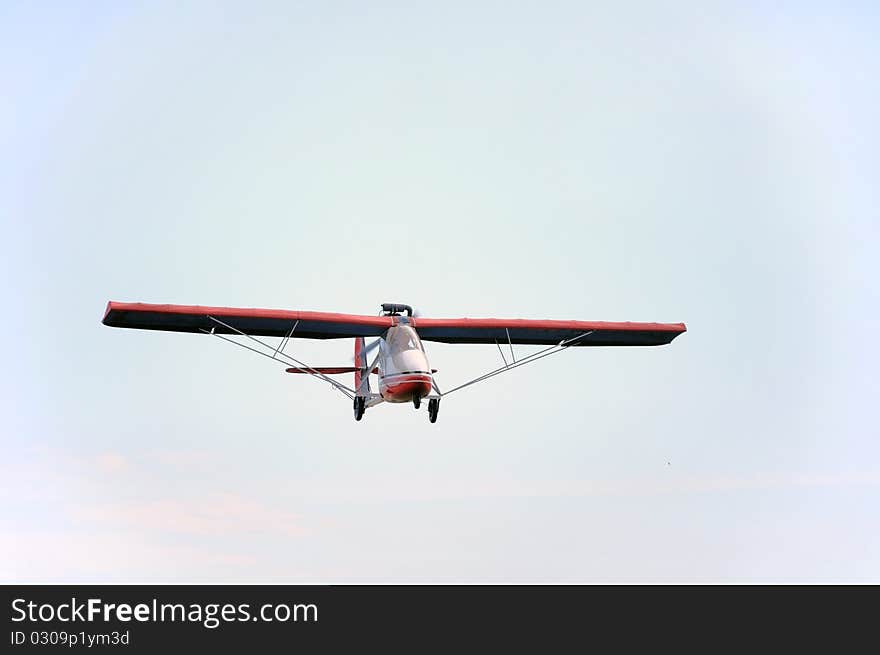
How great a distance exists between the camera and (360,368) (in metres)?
58.0

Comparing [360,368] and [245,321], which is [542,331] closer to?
[360,368]

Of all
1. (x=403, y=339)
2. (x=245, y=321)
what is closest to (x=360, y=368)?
(x=245, y=321)

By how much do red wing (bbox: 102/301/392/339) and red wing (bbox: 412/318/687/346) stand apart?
222cm

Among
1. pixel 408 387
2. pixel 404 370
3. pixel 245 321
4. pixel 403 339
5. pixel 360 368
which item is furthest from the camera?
pixel 360 368

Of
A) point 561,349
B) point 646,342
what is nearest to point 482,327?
point 561,349

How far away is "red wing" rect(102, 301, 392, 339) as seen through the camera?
172 ft

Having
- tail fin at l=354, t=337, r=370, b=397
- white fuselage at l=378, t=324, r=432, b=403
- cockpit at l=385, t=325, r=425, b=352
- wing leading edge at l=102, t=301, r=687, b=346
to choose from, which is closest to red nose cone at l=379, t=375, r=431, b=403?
white fuselage at l=378, t=324, r=432, b=403

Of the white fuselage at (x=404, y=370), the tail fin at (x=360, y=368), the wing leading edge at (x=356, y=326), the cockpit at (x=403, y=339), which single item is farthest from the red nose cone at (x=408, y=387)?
the tail fin at (x=360, y=368)

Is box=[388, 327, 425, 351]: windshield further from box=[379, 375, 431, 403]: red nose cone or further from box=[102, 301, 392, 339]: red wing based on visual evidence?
box=[102, 301, 392, 339]: red wing

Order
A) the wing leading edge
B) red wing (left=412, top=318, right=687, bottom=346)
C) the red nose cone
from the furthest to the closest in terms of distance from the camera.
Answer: red wing (left=412, top=318, right=687, bottom=346) < the wing leading edge < the red nose cone

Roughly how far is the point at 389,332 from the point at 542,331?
8095mm
